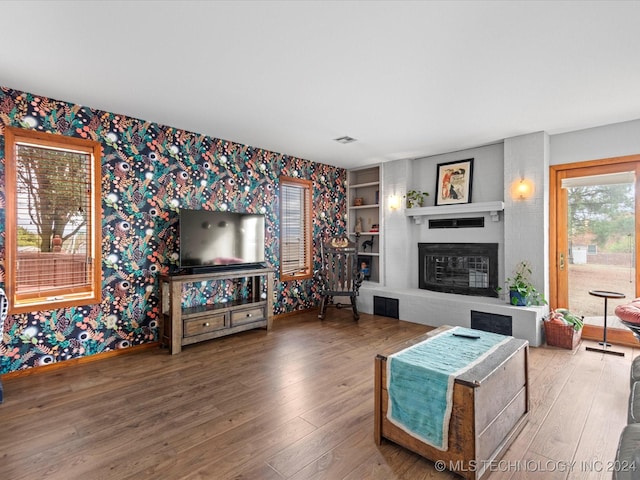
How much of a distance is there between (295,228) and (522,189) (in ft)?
10.5

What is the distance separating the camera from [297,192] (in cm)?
550

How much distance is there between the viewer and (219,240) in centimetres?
406

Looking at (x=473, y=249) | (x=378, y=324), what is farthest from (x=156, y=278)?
(x=473, y=249)

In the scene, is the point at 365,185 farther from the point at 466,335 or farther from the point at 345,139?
Answer: the point at 466,335

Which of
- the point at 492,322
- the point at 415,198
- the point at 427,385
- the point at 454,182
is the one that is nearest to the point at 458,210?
the point at 454,182

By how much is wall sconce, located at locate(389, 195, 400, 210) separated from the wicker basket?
2.59m

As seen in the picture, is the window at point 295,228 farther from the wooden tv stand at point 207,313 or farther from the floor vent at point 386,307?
the floor vent at point 386,307

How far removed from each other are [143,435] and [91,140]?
2780 mm

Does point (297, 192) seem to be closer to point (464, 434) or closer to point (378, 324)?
point (378, 324)

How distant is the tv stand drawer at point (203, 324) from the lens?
365cm

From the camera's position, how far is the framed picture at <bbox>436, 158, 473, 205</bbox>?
15.9 ft

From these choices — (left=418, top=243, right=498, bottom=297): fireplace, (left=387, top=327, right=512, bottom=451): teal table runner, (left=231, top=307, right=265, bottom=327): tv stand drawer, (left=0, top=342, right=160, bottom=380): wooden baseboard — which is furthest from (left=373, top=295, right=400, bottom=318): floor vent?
(left=0, top=342, right=160, bottom=380): wooden baseboard

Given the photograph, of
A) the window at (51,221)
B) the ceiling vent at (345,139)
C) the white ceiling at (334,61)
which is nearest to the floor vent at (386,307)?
the ceiling vent at (345,139)

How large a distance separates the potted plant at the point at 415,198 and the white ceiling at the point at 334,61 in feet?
5.26
